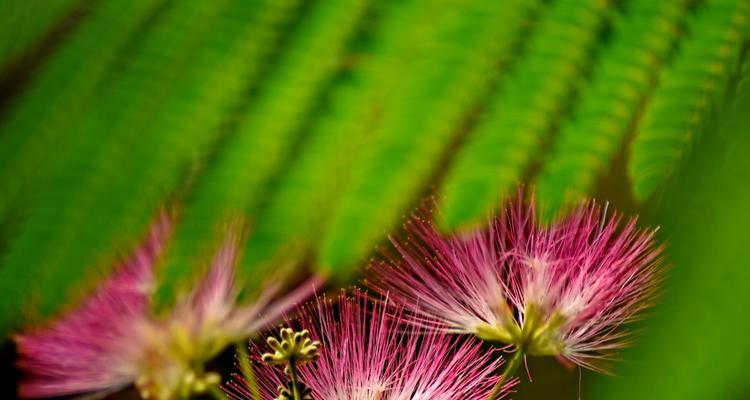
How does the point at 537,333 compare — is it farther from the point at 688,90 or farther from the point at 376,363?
the point at 688,90

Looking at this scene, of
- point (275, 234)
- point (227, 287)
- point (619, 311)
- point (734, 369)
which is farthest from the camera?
point (227, 287)

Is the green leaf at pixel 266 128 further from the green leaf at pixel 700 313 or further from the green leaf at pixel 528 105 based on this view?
the green leaf at pixel 700 313

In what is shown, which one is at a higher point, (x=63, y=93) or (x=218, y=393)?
(x=63, y=93)

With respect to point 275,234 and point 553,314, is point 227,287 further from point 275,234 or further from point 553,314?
point 275,234

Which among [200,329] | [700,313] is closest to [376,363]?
[200,329]

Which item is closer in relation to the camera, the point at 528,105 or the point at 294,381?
the point at 528,105

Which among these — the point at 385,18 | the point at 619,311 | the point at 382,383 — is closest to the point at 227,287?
the point at 382,383

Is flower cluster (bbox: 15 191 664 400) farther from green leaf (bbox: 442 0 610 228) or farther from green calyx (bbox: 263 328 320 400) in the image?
green leaf (bbox: 442 0 610 228)

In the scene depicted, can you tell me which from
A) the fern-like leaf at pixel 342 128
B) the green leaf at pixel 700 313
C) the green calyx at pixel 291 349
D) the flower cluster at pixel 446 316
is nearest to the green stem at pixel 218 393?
the flower cluster at pixel 446 316
